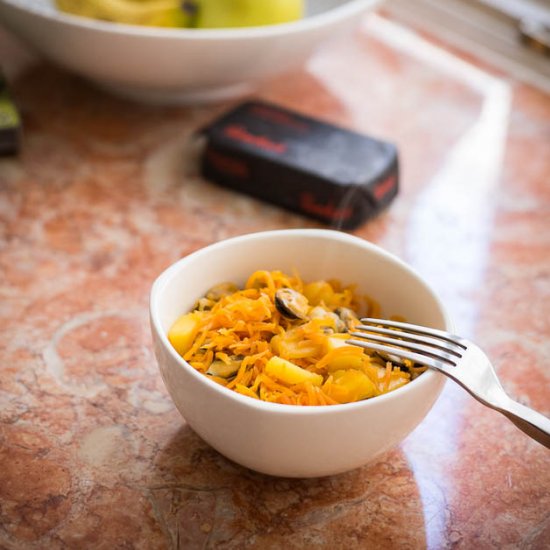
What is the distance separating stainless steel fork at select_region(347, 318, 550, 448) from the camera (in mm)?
574

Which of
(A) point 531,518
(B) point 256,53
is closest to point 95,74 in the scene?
(B) point 256,53

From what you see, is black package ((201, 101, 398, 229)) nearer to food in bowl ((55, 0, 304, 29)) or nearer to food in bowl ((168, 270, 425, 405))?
food in bowl ((55, 0, 304, 29))

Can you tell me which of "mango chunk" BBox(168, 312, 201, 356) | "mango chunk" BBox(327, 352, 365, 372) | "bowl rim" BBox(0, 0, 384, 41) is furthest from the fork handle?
"bowl rim" BBox(0, 0, 384, 41)

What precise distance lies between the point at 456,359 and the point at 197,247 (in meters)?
0.40

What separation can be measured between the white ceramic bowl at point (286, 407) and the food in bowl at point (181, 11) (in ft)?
1.49

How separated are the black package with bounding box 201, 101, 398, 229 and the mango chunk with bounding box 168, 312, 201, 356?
0.33m

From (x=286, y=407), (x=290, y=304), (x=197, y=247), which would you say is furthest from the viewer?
(x=197, y=247)

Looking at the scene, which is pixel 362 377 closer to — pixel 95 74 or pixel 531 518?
pixel 531 518

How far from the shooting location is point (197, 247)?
919mm

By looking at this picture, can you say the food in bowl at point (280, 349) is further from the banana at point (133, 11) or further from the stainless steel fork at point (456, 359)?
the banana at point (133, 11)

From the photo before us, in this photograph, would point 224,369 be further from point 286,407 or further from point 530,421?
point 530,421

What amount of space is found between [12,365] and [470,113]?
75 centimetres

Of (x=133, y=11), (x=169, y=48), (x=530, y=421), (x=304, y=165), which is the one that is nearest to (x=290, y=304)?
(x=530, y=421)

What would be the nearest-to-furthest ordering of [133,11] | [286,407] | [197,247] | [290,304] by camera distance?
[286,407]
[290,304]
[197,247]
[133,11]
